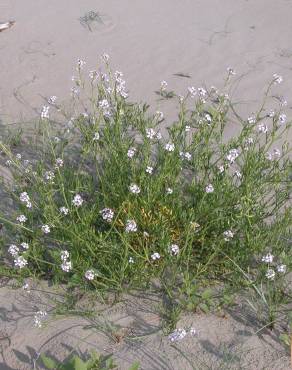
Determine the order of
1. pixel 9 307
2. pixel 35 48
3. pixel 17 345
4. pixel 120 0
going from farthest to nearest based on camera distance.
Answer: pixel 120 0, pixel 35 48, pixel 9 307, pixel 17 345

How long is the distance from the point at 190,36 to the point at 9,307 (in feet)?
13.1

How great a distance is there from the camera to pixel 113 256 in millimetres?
3047

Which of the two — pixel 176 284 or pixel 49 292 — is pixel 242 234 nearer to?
pixel 176 284

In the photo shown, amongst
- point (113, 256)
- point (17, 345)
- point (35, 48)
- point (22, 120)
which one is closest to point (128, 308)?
point (113, 256)

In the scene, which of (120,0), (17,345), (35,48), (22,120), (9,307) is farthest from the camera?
(120,0)

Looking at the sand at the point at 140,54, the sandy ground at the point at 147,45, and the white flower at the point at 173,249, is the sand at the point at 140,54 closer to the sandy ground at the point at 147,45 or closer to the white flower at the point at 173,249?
the sandy ground at the point at 147,45

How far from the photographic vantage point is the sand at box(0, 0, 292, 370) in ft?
9.96

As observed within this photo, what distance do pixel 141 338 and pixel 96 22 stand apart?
4.48m

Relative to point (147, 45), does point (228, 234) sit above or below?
above

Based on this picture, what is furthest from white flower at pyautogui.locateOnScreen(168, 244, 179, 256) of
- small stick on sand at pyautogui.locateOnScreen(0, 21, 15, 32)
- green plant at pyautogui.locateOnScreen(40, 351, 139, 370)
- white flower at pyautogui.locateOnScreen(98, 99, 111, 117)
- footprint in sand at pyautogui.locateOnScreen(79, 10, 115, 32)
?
small stick on sand at pyautogui.locateOnScreen(0, 21, 15, 32)

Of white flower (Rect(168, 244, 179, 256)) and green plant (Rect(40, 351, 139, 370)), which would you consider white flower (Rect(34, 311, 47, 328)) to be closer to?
green plant (Rect(40, 351, 139, 370))

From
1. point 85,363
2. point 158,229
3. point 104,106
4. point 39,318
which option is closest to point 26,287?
point 39,318

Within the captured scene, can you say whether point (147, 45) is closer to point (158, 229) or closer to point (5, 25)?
point (5, 25)

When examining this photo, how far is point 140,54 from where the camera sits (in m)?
5.83
